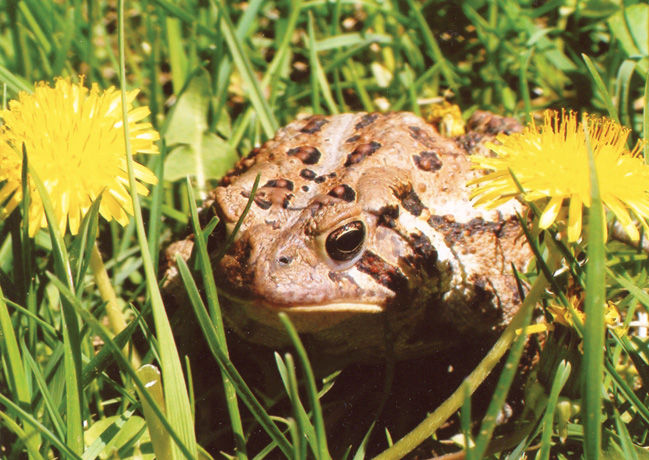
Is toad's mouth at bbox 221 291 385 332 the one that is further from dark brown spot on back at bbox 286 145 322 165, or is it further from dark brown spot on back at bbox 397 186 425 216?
dark brown spot on back at bbox 286 145 322 165

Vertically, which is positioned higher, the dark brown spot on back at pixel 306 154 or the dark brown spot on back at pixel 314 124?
the dark brown spot on back at pixel 314 124

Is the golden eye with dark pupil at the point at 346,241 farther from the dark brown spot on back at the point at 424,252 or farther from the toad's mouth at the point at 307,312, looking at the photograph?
the dark brown spot on back at the point at 424,252

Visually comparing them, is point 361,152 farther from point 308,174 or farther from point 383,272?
point 383,272

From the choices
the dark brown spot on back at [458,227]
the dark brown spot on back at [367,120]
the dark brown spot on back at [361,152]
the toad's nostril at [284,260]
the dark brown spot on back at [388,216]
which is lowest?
the dark brown spot on back at [458,227]

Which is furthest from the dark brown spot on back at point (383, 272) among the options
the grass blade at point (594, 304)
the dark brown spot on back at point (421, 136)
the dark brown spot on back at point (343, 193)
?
the grass blade at point (594, 304)

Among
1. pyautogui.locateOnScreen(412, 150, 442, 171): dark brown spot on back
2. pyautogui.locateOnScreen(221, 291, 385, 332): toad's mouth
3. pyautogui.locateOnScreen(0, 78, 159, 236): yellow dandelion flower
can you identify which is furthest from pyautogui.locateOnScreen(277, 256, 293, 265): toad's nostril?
pyautogui.locateOnScreen(412, 150, 442, 171): dark brown spot on back

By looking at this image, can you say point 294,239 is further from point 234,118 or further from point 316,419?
point 234,118

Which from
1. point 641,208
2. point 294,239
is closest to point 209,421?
point 294,239
